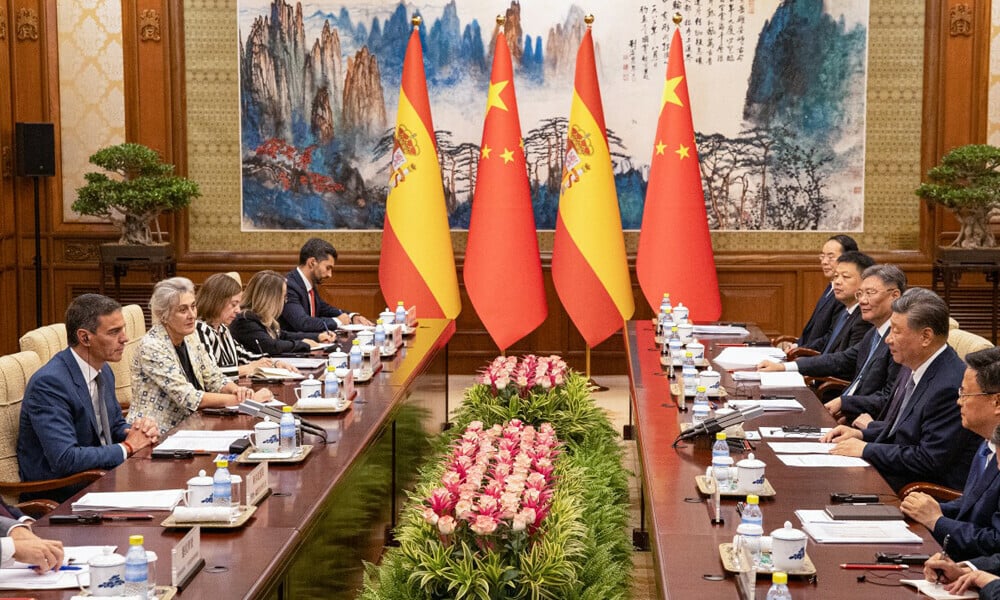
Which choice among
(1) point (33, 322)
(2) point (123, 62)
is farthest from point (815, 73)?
(1) point (33, 322)

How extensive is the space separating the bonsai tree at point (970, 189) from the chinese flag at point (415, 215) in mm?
3537

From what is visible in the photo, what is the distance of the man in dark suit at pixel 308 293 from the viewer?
748 cm

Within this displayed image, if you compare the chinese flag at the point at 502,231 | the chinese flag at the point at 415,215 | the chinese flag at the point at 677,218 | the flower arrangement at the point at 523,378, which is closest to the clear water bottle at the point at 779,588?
the flower arrangement at the point at 523,378

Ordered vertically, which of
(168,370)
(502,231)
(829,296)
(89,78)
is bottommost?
(168,370)

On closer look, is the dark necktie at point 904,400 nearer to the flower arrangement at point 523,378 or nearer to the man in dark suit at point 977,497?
the man in dark suit at point 977,497

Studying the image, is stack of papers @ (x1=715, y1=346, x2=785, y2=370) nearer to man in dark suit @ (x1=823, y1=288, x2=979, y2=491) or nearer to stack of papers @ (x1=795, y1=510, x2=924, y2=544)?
man in dark suit @ (x1=823, y1=288, x2=979, y2=491)

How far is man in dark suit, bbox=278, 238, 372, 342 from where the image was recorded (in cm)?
748

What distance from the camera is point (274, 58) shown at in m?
9.75

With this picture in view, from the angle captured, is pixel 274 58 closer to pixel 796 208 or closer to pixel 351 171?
pixel 351 171

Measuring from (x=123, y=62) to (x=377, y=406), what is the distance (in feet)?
18.3

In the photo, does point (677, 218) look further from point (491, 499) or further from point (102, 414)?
point (491, 499)

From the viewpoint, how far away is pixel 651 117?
9.67 metres

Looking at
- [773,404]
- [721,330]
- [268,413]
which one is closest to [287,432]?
[268,413]

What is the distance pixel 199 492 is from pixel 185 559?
0.48 meters
